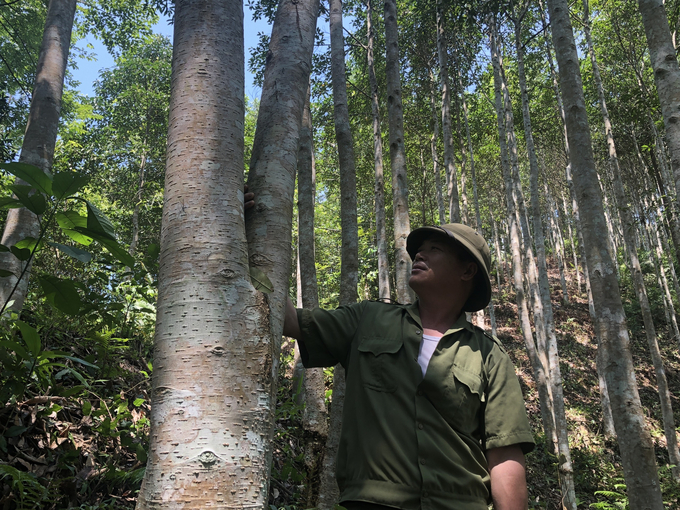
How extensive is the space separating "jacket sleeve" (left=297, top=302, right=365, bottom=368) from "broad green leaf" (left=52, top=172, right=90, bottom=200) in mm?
955

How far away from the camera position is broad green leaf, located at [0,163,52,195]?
4.72 ft

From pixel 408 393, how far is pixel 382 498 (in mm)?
389

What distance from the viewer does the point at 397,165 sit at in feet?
16.9

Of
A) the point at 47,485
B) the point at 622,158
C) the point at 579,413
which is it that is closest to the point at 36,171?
the point at 47,485

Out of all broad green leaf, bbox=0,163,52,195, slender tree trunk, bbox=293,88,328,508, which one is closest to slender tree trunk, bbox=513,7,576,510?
slender tree trunk, bbox=293,88,328,508

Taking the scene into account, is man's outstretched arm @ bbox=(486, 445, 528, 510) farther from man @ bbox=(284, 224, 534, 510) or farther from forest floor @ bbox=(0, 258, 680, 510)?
forest floor @ bbox=(0, 258, 680, 510)

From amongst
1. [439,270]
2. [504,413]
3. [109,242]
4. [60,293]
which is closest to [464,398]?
[504,413]

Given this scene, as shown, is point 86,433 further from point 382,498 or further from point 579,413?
point 579,413

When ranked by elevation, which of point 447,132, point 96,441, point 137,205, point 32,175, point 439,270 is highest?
point 137,205

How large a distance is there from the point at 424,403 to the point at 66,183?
156 centimetres

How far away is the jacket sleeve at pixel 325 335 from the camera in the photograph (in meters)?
1.82

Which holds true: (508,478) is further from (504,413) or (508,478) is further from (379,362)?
(379,362)

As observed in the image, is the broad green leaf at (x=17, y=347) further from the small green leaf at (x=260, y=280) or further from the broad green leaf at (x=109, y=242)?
the small green leaf at (x=260, y=280)

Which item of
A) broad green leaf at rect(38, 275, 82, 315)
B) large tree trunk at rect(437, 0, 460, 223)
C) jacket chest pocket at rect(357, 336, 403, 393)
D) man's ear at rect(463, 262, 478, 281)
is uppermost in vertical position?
large tree trunk at rect(437, 0, 460, 223)
